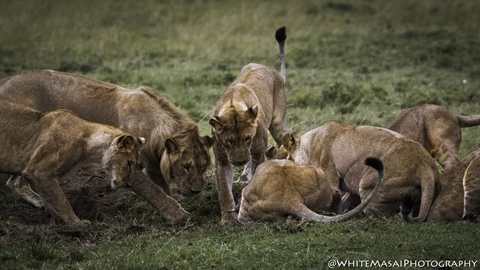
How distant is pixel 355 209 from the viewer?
813 centimetres

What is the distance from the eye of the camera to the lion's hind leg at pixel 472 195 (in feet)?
27.0

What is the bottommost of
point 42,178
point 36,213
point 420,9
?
point 420,9

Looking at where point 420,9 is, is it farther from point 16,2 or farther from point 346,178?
point 346,178

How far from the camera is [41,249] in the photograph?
748 cm

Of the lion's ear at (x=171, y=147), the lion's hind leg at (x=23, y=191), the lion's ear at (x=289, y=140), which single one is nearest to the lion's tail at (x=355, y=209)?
the lion's ear at (x=171, y=147)

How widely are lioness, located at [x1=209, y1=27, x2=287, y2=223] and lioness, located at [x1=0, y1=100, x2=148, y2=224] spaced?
0.79m

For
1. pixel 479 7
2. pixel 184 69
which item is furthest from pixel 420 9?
pixel 184 69

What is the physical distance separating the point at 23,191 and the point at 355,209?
3.41 metres

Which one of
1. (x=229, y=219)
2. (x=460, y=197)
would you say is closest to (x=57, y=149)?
(x=229, y=219)

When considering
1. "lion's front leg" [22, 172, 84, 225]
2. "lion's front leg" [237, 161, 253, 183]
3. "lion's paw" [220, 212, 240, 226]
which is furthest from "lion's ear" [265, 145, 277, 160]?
"lion's front leg" [22, 172, 84, 225]

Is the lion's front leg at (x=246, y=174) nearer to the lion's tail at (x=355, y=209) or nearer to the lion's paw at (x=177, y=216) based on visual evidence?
the lion's paw at (x=177, y=216)

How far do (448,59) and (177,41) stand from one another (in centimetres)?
577

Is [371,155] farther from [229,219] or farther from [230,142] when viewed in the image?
[229,219]

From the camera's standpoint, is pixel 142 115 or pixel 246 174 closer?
pixel 142 115
